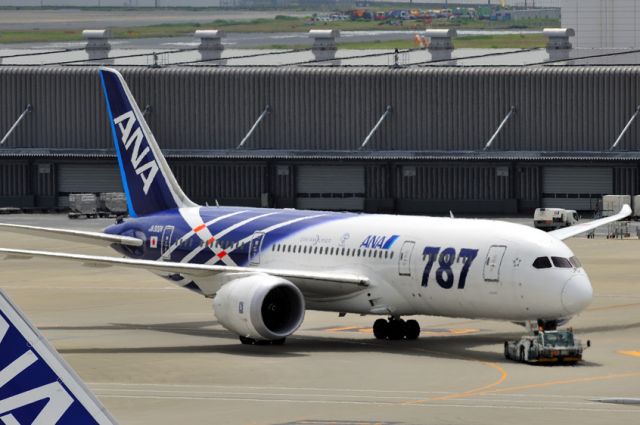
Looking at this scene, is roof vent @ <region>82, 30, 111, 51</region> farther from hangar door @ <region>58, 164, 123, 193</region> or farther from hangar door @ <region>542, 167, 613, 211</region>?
hangar door @ <region>542, 167, 613, 211</region>

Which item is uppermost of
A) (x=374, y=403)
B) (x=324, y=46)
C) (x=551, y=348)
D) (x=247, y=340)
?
(x=324, y=46)

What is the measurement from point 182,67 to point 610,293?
56.9 m

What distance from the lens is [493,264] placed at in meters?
48.0

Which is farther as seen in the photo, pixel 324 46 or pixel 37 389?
pixel 324 46

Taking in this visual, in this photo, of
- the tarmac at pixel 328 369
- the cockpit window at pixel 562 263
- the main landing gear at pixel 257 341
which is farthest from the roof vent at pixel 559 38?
the cockpit window at pixel 562 263

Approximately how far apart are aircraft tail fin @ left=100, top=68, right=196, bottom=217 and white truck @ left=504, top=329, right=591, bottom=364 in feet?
56.7

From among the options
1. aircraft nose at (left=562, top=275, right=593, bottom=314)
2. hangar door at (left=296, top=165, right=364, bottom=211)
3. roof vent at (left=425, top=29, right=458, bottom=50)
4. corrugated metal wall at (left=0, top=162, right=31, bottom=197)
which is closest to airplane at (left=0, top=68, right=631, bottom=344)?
aircraft nose at (left=562, top=275, right=593, bottom=314)

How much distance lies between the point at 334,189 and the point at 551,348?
6993 cm

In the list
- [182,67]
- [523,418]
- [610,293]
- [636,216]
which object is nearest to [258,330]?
[523,418]

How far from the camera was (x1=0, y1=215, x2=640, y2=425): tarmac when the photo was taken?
124 feet

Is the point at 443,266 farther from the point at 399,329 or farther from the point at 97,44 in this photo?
the point at 97,44

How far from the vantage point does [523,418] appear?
120 feet

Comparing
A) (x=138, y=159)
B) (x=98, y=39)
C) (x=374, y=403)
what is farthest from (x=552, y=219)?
(x=374, y=403)

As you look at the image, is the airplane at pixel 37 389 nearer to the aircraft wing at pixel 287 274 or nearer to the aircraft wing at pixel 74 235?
the aircraft wing at pixel 287 274
